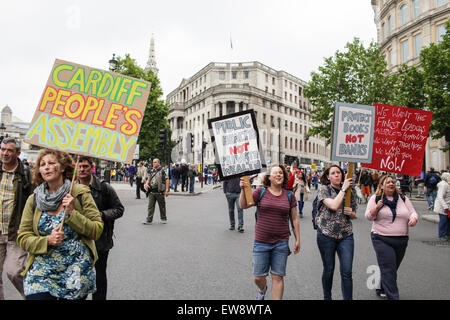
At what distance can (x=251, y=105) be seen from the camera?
62.4 m

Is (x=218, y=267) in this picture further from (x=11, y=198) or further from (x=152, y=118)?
(x=152, y=118)

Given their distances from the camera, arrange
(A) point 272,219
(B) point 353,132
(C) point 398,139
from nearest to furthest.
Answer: (A) point 272,219 → (B) point 353,132 → (C) point 398,139

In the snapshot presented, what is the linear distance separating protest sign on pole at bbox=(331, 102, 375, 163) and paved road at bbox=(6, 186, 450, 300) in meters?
1.82

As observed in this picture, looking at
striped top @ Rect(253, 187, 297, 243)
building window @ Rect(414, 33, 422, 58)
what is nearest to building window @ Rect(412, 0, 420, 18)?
building window @ Rect(414, 33, 422, 58)

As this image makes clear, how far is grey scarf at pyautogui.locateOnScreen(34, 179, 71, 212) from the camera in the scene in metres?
2.64

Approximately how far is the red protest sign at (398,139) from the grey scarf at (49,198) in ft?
14.8

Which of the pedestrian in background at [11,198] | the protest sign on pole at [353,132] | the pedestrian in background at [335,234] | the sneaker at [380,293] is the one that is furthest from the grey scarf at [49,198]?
the sneaker at [380,293]

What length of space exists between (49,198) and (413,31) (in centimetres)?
4280

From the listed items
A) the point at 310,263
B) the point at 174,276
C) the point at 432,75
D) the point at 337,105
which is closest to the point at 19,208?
the point at 174,276

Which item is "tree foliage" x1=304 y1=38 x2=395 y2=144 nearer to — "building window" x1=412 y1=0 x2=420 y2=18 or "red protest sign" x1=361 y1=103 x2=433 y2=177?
"building window" x1=412 y1=0 x2=420 y2=18

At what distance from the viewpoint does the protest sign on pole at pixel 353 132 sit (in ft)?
15.9

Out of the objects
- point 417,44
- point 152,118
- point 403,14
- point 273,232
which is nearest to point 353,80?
point 417,44

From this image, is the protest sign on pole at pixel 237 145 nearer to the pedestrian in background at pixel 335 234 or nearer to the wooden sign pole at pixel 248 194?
the wooden sign pole at pixel 248 194
